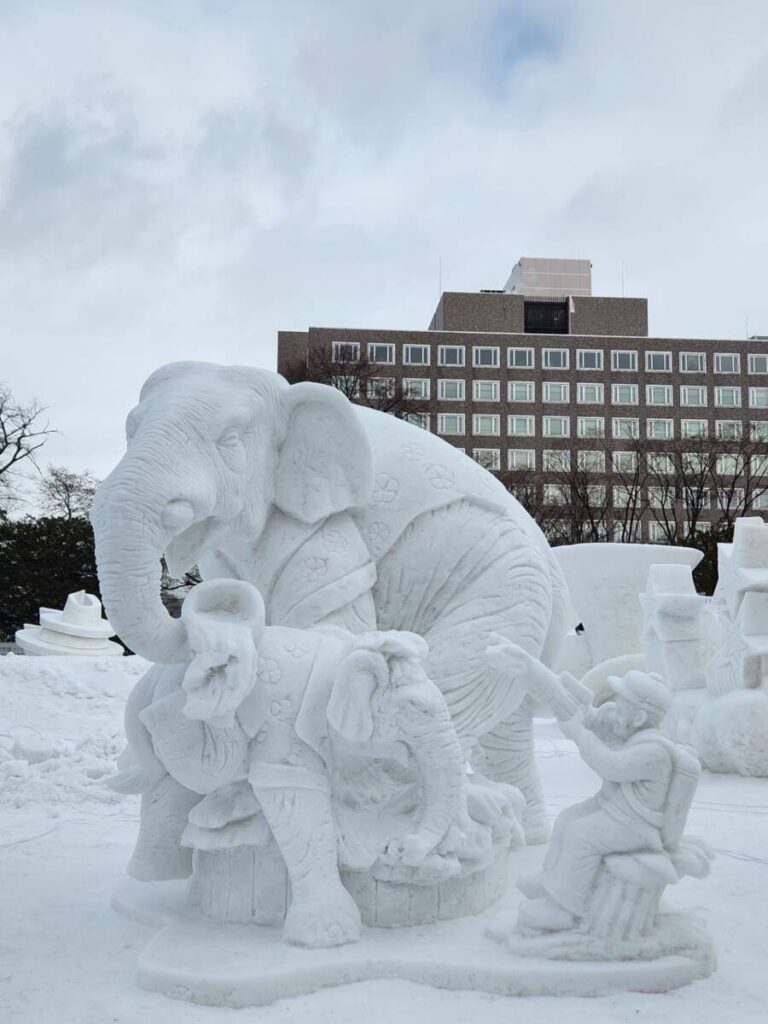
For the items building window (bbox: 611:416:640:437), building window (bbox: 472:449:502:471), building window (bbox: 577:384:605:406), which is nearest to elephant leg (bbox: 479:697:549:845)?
building window (bbox: 472:449:502:471)

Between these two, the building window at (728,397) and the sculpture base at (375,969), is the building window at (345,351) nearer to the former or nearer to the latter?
the building window at (728,397)

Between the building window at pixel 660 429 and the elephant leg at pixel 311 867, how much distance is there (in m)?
34.4

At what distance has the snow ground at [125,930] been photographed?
2242 millimetres

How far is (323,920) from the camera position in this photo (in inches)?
100.0

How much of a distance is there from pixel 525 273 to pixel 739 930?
4235 cm

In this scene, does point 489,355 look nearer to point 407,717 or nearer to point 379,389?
point 379,389

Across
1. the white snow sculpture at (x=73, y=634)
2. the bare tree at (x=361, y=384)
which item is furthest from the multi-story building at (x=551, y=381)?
the white snow sculpture at (x=73, y=634)

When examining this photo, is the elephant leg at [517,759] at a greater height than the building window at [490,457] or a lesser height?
lesser

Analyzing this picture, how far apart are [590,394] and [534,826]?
3386cm

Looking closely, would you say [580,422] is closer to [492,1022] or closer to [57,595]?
[57,595]

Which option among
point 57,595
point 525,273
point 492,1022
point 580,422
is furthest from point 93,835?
point 525,273

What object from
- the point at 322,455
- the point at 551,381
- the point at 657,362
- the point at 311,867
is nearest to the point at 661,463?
the point at 551,381

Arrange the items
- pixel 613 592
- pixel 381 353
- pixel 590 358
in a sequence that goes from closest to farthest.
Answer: pixel 613 592 → pixel 381 353 → pixel 590 358

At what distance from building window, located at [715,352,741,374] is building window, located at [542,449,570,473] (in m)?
6.79
